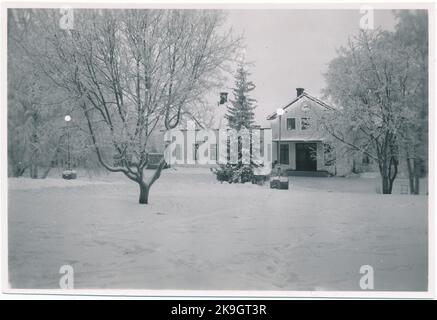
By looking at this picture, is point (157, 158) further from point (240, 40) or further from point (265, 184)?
point (240, 40)

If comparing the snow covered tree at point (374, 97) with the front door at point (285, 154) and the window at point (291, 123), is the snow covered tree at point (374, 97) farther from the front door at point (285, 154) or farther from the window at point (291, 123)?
the front door at point (285, 154)

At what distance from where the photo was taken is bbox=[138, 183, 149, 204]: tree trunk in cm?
399

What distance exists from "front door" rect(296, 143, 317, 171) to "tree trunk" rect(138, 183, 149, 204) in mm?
1747

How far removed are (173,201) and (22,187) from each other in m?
1.70

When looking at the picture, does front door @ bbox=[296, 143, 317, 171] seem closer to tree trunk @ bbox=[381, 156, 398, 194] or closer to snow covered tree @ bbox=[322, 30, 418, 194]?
snow covered tree @ bbox=[322, 30, 418, 194]

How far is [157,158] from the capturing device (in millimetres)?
4062

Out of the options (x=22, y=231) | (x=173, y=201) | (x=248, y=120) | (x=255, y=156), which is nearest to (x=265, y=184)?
(x=255, y=156)

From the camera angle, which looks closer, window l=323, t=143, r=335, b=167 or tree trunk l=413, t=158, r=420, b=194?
tree trunk l=413, t=158, r=420, b=194

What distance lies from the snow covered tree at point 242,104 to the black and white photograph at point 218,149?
0.02 m

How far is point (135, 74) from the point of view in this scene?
4.01m

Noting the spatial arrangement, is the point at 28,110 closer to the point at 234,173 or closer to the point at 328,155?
the point at 234,173

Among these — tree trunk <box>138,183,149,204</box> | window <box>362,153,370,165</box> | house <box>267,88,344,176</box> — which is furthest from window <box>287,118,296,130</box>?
tree trunk <box>138,183,149,204</box>

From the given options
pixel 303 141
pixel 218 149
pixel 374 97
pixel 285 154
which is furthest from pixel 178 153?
pixel 374 97

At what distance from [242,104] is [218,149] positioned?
0.57 m
